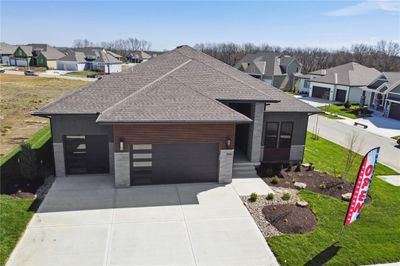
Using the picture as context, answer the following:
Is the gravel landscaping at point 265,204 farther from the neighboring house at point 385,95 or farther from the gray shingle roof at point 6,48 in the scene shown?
the gray shingle roof at point 6,48

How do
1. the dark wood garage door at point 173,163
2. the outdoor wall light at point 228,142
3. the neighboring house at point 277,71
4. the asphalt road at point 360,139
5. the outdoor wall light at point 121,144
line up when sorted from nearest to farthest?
the outdoor wall light at point 121,144 → the dark wood garage door at point 173,163 → the outdoor wall light at point 228,142 → the asphalt road at point 360,139 → the neighboring house at point 277,71

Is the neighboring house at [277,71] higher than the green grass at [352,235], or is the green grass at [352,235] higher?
the neighboring house at [277,71]

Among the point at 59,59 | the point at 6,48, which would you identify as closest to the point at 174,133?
the point at 59,59

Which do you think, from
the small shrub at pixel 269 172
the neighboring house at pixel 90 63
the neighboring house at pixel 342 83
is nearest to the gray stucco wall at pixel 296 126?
the small shrub at pixel 269 172

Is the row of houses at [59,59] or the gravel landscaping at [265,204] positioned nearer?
the gravel landscaping at [265,204]

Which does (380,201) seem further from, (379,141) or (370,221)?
(379,141)

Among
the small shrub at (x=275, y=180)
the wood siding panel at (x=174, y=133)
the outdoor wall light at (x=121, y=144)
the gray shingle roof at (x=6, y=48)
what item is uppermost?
the gray shingle roof at (x=6, y=48)

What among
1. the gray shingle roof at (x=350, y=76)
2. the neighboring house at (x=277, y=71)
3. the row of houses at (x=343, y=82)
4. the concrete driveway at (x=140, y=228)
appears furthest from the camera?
the neighboring house at (x=277, y=71)
